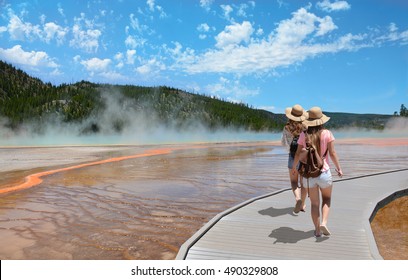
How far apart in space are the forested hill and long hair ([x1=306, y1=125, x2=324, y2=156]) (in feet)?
333

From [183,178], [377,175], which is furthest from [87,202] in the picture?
[377,175]

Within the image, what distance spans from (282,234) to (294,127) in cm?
197

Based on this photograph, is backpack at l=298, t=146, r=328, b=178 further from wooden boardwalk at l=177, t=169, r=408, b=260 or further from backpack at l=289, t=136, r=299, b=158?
backpack at l=289, t=136, r=299, b=158

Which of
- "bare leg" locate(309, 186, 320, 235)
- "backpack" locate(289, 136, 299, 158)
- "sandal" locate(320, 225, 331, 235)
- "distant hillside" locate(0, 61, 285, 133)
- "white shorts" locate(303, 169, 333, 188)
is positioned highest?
"distant hillside" locate(0, 61, 285, 133)

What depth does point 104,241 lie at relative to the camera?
6.44m

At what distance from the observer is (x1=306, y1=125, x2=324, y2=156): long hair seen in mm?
5211

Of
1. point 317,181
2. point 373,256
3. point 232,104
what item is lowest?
point 373,256

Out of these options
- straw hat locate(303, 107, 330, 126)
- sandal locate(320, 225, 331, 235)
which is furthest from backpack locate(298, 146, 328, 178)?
sandal locate(320, 225, 331, 235)

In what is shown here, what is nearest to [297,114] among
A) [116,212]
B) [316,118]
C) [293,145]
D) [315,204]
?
[293,145]

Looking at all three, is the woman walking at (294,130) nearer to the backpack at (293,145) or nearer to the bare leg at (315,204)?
the backpack at (293,145)

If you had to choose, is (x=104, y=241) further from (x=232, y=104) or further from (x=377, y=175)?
(x=232, y=104)

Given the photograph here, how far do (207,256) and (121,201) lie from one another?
17.7ft

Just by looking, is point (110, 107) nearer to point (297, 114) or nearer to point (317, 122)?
point (297, 114)

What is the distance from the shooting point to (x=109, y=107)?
121 m
